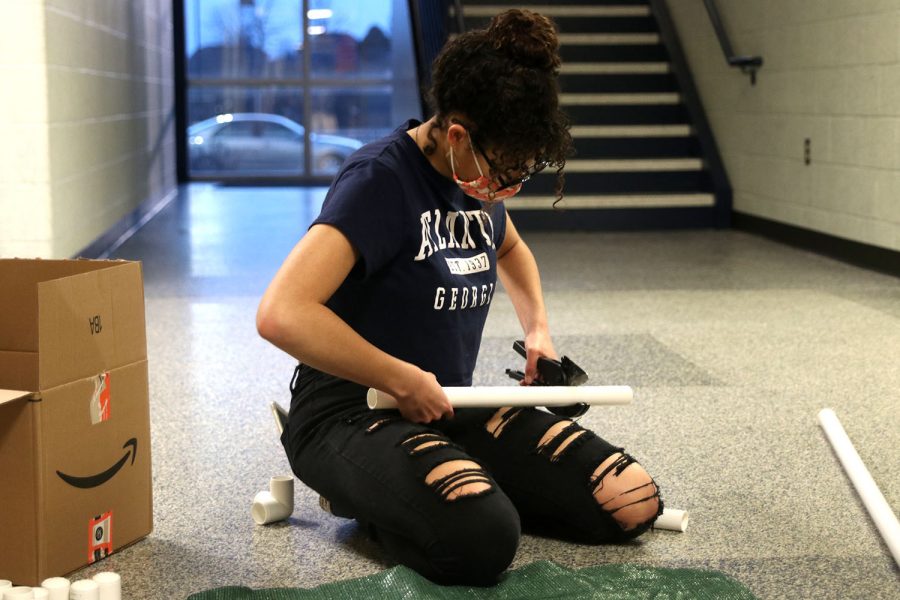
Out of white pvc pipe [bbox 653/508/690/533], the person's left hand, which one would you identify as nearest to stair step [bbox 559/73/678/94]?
the person's left hand

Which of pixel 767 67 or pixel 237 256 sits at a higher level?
pixel 767 67

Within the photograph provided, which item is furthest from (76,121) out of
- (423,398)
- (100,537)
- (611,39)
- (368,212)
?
(611,39)

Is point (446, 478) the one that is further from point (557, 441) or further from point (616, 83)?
point (616, 83)

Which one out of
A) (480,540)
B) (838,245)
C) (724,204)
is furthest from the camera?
(724,204)

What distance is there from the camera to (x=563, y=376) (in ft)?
6.31

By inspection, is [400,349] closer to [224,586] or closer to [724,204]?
[224,586]

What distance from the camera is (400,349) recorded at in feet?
6.00

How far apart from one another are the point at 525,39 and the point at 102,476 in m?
0.94

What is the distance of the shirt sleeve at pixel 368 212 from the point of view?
5.57ft

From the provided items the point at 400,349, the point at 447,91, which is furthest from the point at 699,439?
the point at 447,91

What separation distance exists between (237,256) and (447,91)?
4.00 metres

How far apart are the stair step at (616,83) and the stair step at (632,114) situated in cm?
18

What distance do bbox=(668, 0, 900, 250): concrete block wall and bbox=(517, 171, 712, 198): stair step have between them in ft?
0.79

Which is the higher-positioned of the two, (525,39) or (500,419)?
(525,39)
